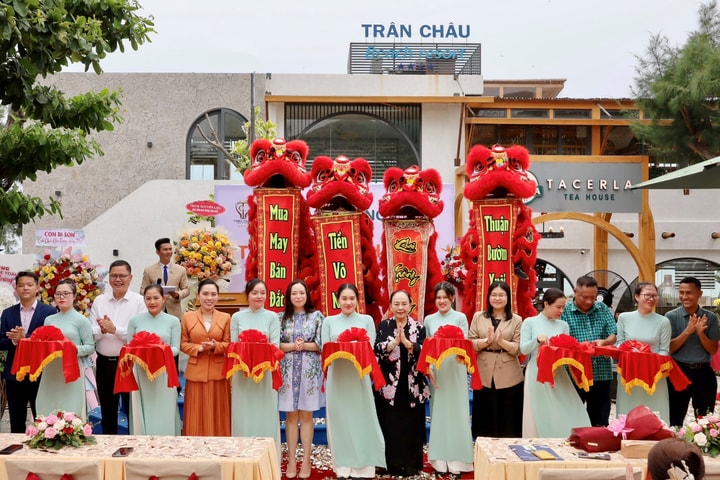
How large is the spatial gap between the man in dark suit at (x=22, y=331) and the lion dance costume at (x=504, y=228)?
3.79 metres

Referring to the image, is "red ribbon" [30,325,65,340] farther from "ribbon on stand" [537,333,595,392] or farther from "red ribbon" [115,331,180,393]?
"ribbon on stand" [537,333,595,392]

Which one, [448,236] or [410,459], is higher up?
[448,236]

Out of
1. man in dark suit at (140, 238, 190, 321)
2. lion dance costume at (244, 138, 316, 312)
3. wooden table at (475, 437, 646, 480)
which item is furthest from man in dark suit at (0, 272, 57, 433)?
wooden table at (475, 437, 646, 480)

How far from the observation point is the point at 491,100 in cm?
1338

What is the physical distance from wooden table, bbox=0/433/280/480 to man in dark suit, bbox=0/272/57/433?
1.53 m

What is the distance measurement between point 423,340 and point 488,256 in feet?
6.35

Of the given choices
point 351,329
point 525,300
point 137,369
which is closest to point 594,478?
point 351,329

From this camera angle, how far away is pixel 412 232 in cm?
744

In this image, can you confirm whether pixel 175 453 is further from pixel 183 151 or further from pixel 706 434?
pixel 183 151

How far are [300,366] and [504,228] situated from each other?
262 cm

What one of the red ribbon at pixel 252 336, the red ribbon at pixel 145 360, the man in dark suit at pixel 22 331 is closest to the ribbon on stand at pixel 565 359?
the red ribbon at pixel 252 336

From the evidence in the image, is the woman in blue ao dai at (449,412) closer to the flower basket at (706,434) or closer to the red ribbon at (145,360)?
the red ribbon at (145,360)

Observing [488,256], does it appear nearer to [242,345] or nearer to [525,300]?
[525,300]

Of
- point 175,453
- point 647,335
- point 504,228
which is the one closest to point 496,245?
point 504,228
